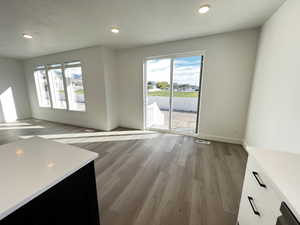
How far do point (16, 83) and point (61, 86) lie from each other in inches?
91.6

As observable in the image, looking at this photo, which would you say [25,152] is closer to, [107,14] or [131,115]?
[107,14]

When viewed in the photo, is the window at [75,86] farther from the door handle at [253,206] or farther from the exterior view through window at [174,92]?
the door handle at [253,206]

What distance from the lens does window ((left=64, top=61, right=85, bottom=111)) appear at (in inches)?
163

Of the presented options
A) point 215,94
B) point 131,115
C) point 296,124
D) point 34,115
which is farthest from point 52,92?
point 296,124

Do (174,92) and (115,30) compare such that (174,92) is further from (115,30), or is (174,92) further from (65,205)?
(65,205)

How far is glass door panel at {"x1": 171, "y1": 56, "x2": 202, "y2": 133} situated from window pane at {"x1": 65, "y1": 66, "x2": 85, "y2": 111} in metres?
3.05

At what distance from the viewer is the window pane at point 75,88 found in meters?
4.18

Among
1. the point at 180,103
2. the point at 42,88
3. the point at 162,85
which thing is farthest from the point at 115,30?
the point at 42,88

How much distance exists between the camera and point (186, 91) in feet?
11.3

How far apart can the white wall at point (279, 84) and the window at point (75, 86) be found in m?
4.65

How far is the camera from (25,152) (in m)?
0.99

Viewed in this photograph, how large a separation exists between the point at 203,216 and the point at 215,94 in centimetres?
251

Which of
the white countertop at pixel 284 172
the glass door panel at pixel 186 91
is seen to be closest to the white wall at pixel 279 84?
the white countertop at pixel 284 172

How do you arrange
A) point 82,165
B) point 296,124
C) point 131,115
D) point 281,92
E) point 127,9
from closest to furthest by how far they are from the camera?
point 82,165
point 296,124
point 281,92
point 127,9
point 131,115
